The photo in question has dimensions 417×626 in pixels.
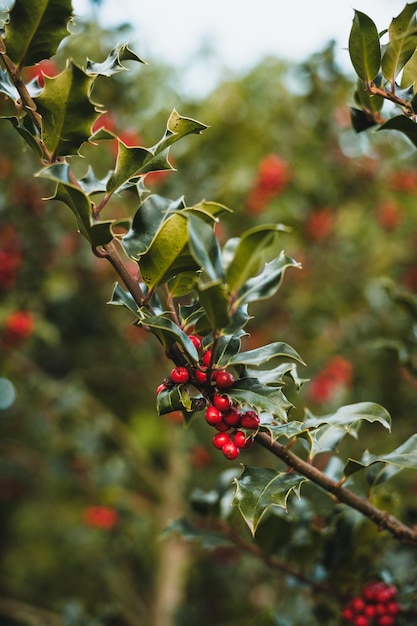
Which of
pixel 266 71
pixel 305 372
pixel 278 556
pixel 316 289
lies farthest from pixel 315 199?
pixel 278 556

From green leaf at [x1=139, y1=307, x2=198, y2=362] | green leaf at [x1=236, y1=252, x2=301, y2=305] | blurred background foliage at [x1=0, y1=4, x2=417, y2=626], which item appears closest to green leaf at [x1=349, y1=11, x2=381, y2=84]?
green leaf at [x1=236, y1=252, x2=301, y2=305]

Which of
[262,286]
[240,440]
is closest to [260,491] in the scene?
[240,440]

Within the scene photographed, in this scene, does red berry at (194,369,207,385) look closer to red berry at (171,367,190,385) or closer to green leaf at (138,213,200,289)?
red berry at (171,367,190,385)

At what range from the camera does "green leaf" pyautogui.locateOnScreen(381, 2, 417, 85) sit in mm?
805

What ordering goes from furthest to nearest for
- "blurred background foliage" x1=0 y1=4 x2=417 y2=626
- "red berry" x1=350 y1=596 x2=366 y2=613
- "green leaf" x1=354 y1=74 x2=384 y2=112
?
"blurred background foliage" x1=0 y1=4 x2=417 y2=626 → "red berry" x1=350 y1=596 x2=366 y2=613 → "green leaf" x1=354 y1=74 x2=384 y2=112

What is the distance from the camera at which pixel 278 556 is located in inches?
48.4

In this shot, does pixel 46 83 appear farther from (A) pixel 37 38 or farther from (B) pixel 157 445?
(B) pixel 157 445

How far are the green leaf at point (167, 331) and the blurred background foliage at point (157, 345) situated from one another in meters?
1.42

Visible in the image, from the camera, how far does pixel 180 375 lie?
2.38 ft

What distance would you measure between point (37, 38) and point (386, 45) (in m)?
0.53

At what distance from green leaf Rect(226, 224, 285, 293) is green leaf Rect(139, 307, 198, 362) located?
99 mm

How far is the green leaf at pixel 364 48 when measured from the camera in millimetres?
820

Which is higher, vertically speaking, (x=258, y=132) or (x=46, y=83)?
(x=46, y=83)

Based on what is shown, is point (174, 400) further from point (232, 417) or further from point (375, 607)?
point (375, 607)
